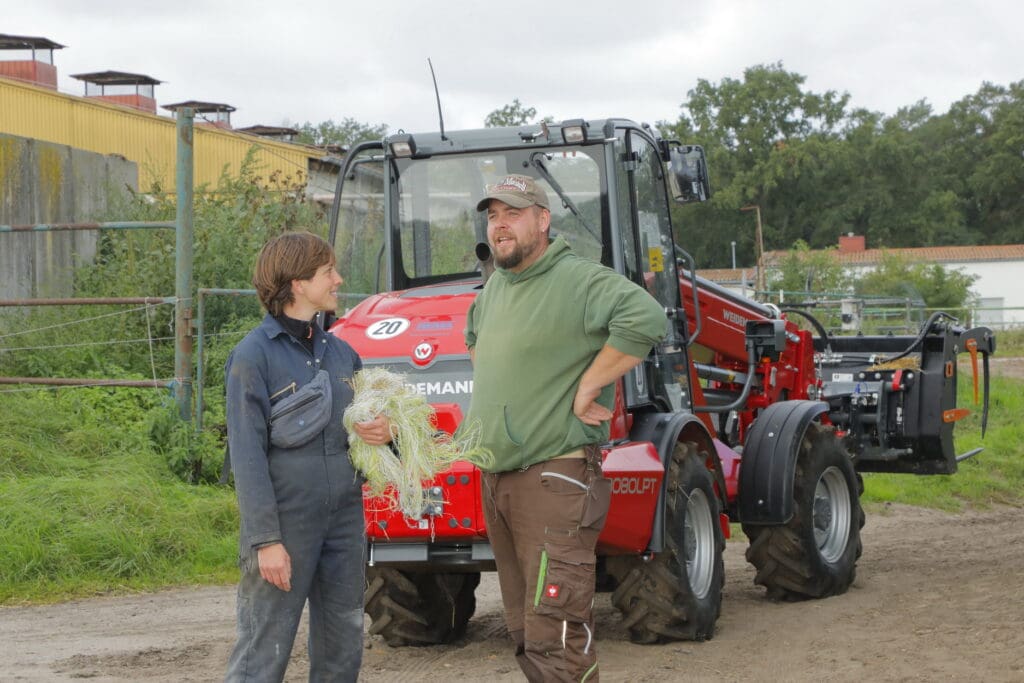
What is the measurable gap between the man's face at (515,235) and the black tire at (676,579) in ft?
7.31

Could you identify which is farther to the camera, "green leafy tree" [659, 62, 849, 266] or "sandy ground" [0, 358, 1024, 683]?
"green leafy tree" [659, 62, 849, 266]

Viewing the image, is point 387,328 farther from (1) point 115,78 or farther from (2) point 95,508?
(1) point 115,78

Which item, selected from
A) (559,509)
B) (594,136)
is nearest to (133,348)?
(594,136)

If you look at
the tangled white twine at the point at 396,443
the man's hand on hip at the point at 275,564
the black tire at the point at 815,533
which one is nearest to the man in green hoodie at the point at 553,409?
the tangled white twine at the point at 396,443

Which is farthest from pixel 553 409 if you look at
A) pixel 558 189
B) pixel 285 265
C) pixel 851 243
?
pixel 851 243

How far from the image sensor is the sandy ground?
6.69m

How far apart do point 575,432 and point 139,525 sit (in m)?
5.46

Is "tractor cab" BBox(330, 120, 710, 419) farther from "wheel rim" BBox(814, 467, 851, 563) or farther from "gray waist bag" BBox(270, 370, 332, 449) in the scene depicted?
"gray waist bag" BBox(270, 370, 332, 449)

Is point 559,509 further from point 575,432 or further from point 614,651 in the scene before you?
point 614,651

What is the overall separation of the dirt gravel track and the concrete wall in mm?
5743

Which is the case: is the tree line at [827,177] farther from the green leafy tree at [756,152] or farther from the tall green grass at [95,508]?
the tall green grass at [95,508]

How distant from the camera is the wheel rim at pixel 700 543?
7.54m

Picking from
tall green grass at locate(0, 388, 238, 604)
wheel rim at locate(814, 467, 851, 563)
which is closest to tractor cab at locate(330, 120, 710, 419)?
wheel rim at locate(814, 467, 851, 563)

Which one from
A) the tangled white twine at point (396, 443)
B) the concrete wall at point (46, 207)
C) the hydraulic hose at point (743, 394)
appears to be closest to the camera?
the tangled white twine at point (396, 443)
